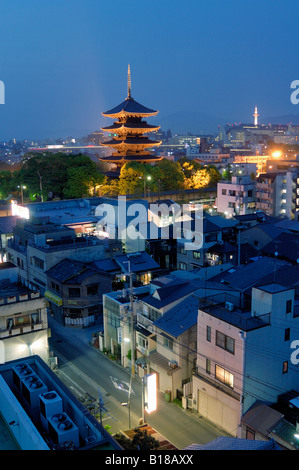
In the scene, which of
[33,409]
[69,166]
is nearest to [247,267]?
[33,409]

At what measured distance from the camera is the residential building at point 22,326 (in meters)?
18.0

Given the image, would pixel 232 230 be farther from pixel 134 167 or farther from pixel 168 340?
pixel 134 167

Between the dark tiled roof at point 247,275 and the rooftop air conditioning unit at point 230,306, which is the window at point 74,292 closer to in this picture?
the dark tiled roof at point 247,275

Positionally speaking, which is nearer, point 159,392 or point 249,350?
point 249,350

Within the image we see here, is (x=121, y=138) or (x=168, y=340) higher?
(x=121, y=138)

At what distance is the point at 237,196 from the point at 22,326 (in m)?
34.2

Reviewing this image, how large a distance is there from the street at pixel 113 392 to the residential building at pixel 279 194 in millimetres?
32669

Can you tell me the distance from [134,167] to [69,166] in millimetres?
8380

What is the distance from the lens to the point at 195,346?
17859 mm

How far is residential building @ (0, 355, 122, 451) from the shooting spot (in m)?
9.41

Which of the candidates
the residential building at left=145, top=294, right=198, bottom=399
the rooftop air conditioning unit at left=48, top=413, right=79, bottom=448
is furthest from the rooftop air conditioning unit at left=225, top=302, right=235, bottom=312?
the rooftop air conditioning unit at left=48, top=413, right=79, bottom=448

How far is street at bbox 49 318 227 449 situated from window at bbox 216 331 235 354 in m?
3.16

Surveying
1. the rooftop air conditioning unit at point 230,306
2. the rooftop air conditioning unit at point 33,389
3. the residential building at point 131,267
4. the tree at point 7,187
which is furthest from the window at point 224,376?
the tree at point 7,187
